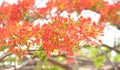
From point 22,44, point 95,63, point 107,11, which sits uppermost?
point 107,11

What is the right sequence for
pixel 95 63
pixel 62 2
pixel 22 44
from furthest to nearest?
pixel 95 63, pixel 62 2, pixel 22 44

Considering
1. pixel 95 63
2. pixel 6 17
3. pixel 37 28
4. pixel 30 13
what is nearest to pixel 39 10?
pixel 30 13

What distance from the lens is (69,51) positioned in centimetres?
418

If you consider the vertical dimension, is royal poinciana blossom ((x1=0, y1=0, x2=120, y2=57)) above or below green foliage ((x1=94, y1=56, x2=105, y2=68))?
above

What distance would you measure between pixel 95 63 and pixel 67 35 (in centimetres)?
672

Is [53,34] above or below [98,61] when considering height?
above

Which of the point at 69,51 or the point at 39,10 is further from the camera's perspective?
the point at 39,10

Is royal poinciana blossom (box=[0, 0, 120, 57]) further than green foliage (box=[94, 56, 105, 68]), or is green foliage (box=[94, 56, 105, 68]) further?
green foliage (box=[94, 56, 105, 68])

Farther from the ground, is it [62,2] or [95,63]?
[62,2]

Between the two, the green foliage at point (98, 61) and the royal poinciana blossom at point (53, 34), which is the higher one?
the royal poinciana blossom at point (53, 34)

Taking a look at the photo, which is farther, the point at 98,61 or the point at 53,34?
the point at 98,61

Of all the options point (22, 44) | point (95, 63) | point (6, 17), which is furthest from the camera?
point (95, 63)

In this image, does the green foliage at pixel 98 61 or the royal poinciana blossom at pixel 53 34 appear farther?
the green foliage at pixel 98 61

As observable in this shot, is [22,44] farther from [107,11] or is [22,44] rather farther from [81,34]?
[107,11]
